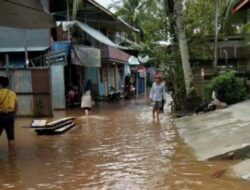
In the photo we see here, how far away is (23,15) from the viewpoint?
39.3 ft

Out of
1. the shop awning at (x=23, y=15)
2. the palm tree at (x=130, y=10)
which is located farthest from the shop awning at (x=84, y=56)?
the palm tree at (x=130, y=10)

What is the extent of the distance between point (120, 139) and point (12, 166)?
13.7 ft

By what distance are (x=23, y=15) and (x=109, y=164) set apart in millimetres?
4258

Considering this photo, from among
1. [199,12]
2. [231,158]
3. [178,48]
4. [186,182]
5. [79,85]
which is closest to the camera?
[186,182]

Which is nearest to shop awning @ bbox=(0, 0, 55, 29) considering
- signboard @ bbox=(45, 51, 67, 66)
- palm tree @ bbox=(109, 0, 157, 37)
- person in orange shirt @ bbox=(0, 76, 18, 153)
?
person in orange shirt @ bbox=(0, 76, 18, 153)

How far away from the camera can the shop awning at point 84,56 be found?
77.7 ft

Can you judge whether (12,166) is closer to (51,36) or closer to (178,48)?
(178,48)

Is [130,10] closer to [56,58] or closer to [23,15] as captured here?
[56,58]

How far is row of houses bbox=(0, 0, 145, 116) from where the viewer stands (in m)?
20.4

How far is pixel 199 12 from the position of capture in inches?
1031

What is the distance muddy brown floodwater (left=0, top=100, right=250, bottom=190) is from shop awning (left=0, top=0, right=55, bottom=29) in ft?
9.41

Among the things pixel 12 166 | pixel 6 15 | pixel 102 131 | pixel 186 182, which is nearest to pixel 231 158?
pixel 186 182

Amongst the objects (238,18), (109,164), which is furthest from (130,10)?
(109,164)

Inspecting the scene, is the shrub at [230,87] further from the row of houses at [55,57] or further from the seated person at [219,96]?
the row of houses at [55,57]
